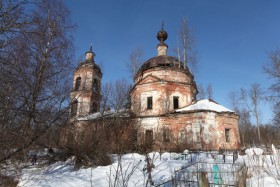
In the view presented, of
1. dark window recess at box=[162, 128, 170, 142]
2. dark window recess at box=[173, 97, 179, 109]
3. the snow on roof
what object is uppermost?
dark window recess at box=[173, 97, 179, 109]

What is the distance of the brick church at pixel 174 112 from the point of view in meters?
18.2

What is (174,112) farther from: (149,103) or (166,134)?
(149,103)

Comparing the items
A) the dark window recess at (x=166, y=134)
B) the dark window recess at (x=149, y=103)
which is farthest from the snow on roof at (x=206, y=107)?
the dark window recess at (x=149, y=103)

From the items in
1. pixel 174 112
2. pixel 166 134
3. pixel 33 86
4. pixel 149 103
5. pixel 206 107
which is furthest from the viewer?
pixel 149 103

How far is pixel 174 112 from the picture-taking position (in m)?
19.9

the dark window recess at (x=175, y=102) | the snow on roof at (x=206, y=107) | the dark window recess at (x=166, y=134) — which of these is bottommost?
the dark window recess at (x=166, y=134)

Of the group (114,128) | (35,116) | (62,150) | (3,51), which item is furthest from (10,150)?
(114,128)

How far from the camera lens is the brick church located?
1818cm

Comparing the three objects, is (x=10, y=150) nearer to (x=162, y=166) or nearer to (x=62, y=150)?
(x=62, y=150)

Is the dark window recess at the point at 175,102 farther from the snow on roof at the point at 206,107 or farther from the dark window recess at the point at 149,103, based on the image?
the dark window recess at the point at 149,103

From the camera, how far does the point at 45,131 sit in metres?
Answer: 7.86

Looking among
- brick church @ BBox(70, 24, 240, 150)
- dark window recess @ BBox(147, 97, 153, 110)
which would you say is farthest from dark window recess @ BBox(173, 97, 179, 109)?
dark window recess @ BBox(147, 97, 153, 110)

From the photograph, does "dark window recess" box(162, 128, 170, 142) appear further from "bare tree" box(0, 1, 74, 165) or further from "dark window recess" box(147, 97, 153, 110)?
"bare tree" box(0, 1, 74, 165)

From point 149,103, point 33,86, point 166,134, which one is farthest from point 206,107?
point 33,86
